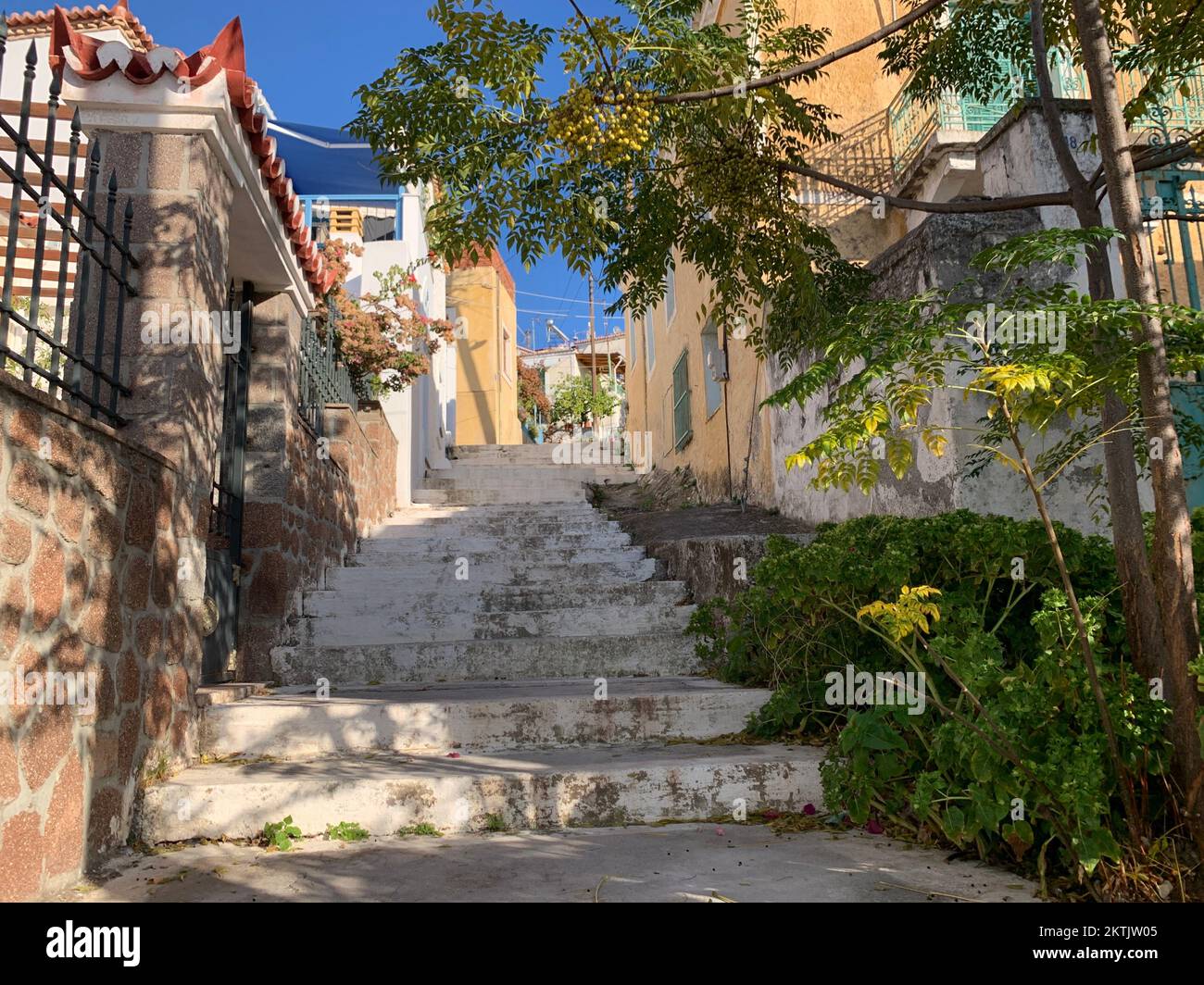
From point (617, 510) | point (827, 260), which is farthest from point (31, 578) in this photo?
point (617, 510)

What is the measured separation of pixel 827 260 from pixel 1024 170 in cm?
173

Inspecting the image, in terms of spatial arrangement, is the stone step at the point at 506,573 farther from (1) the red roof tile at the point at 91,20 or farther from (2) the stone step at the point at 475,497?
(1) the red roof tile at the point at 91,20

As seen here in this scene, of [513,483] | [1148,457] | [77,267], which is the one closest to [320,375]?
[77,267]

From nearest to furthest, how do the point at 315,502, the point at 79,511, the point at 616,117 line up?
the point at 79,511
the point at 616,117
the point at 315,502

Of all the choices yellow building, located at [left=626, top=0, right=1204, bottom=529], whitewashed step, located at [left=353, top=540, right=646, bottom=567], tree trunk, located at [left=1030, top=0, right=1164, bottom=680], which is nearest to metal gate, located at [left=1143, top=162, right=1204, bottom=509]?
yellow building, located at [left=626, top=0, right=1204, bottom=529]

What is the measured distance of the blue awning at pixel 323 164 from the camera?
37.1ft

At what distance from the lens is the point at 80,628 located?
2785 millimetres

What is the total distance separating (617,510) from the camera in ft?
34.6

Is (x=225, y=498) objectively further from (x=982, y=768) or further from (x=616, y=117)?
(x=982, y=768)

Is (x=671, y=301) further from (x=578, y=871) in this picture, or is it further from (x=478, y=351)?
(x=578, y=871)

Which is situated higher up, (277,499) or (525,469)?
(525,469)

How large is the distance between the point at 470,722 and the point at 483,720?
0.19 feet

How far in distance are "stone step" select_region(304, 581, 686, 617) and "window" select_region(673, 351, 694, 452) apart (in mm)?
6295

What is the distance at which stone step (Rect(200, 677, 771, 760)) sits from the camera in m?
3.83
